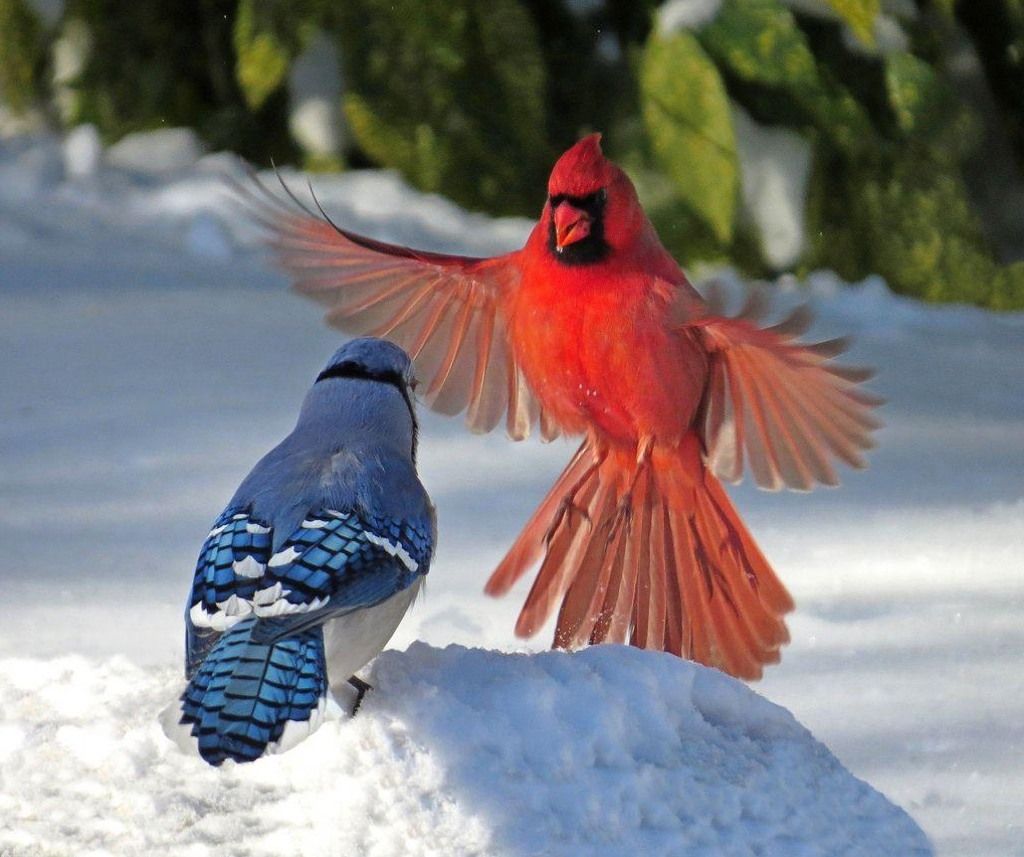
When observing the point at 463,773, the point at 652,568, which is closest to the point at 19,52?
the point at 652,568

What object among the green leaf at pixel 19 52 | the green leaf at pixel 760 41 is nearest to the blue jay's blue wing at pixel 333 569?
the green leaf at pixel 760 41

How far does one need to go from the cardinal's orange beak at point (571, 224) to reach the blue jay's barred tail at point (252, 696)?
71 centimetres

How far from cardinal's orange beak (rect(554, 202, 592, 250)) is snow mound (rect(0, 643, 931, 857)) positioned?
529 mm

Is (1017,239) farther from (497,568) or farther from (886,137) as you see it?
(497,568)

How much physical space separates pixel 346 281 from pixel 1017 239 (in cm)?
306

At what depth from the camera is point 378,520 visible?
162 cm

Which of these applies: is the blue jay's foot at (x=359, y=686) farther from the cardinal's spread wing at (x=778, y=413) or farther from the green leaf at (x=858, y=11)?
the green leaf at (x=858, y=11)

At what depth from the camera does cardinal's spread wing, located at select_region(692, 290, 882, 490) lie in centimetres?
203

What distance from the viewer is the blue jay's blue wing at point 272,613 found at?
138cm

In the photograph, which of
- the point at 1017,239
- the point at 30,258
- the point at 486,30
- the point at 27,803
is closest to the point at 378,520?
the point at 27,803

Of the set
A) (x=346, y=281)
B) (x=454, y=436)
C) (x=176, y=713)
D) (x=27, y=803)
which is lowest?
(x=454, y=436)

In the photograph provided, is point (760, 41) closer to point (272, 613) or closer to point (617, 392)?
point (617, 392)

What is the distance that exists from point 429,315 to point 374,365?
48 cm

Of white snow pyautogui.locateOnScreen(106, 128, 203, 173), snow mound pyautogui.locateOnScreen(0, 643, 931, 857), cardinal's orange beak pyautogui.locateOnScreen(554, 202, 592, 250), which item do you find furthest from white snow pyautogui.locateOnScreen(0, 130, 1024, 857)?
cardinal's orange beak pyautogui.locateOnScreen(554, 202, 592, 250)
